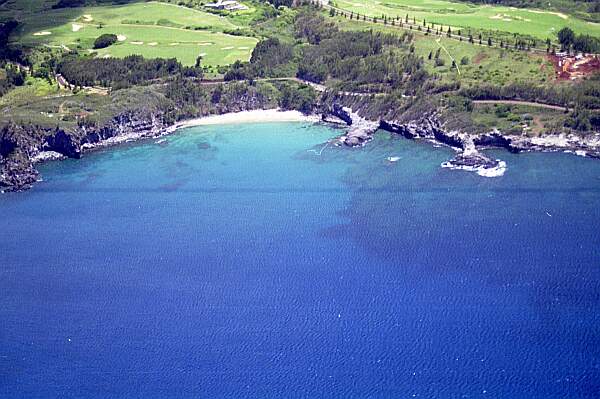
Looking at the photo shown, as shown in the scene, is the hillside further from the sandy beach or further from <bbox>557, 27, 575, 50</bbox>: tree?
the sandy beach

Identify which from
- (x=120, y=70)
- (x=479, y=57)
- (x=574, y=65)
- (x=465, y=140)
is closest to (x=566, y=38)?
(x=574, y=65)

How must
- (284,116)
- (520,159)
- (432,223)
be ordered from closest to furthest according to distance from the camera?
→ (432,223), (520,159), (284,116)

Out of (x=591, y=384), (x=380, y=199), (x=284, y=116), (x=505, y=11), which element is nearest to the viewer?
(x=591, y=384)

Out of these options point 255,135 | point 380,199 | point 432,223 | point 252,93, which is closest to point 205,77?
point 252,93

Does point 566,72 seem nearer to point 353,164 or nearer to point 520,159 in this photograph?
point 520,159

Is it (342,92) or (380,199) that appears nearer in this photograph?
(380,199)

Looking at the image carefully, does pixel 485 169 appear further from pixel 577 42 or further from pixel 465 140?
pixel 577 42
